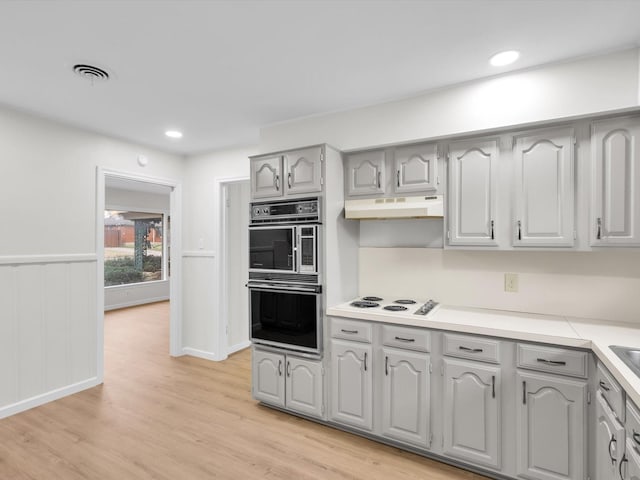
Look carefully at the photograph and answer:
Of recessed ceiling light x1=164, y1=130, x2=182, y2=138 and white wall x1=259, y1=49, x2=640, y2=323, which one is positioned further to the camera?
recessed ceiling light x1=164, y1=130, x2=182, y2=138

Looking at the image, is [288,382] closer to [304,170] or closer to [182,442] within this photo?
[182,442]

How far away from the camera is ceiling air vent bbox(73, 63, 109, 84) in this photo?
2.21 metres

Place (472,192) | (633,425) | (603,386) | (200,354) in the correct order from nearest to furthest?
(633,425)
(603,386)
(472,192)
(200,354)

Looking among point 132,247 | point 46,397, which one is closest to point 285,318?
point 46,397

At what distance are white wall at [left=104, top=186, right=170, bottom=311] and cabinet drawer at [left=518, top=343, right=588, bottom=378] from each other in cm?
741

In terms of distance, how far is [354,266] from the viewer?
307 cm

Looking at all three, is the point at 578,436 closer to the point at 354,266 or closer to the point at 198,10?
the point at 354,266

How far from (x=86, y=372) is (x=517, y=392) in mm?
3679

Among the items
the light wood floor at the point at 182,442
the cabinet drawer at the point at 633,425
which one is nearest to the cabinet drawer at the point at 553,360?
the cabinet drawer at the point at 633,425

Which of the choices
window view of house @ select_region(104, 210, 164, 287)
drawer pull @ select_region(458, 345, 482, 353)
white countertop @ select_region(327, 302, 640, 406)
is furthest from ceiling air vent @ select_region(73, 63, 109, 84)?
window view of house @ select_region(104, 210, 164, 287)

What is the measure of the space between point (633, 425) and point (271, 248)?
2.29 meters

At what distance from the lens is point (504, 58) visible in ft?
6.91

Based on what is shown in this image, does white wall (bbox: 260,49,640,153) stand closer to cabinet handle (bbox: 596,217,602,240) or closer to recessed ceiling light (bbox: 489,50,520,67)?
recessed ceiling light (bbox: 489,50,520,67)

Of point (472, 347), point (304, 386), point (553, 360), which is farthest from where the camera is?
point (304, 386)
